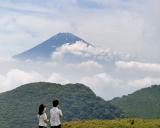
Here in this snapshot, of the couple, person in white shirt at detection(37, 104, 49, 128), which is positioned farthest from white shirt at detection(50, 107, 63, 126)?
person in white shirt at detection(37, 104, 49, 128)

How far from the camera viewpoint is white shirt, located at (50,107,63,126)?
37.2 metres

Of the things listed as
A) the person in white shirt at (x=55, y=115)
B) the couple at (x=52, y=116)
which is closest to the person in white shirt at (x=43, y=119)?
the couple at (x=52, y=116)

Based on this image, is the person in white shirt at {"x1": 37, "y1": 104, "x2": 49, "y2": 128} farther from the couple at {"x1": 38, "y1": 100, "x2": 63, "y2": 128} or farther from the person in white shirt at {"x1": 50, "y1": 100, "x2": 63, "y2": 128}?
the person in white shirt at {"x1": 50, "y1": 100, "x2": 63, "y2": 128}

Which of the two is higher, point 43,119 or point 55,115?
point 55,115

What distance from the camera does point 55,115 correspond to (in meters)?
37.3

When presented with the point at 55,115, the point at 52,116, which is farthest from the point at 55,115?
the point at 52,116

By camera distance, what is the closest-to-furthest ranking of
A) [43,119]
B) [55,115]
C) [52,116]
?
[55,115] < [52,116] < [43,119]

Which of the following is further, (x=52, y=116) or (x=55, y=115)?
(x=52, y=116)

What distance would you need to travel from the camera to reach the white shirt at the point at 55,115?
37250 millimetres

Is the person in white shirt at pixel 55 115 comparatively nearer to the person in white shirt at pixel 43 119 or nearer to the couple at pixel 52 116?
the couple at pixel 52 116

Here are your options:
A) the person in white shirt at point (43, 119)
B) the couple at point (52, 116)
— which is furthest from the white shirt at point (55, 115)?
the person in white shirt at point (43, 119)

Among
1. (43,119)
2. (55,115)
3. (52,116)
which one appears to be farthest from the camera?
(43,119)

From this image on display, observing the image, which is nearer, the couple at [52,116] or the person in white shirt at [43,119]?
the couple at [52,116]

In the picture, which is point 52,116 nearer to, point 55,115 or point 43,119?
point 55,115
